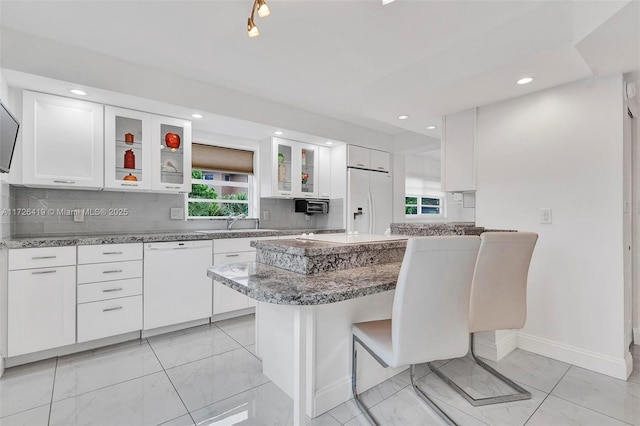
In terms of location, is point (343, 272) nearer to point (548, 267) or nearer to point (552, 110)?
point (548, 267)

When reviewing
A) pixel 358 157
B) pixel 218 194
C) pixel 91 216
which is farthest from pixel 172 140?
pixel 358 157

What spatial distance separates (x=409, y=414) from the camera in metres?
1.66

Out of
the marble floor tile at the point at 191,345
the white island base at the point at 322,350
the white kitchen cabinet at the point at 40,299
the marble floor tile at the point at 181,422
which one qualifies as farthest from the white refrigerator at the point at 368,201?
the white kitchen cabinet at the point at 40,299

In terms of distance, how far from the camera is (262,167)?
4.07 meters

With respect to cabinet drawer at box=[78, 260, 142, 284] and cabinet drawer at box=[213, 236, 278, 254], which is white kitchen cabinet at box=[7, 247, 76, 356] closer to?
cabinet drawer at box=[78, 260, 142, 284]

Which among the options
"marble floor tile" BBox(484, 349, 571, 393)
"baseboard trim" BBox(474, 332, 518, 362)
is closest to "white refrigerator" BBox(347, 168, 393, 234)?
"baseboard trim" BBox(474, 332, 518, 362)

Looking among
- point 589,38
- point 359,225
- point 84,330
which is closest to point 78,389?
point 84,330

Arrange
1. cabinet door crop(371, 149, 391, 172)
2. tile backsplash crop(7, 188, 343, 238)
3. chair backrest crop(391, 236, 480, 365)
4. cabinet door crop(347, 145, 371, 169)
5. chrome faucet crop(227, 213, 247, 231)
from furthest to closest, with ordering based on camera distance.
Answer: cabinet door crop(371, 149, 391, 172)
cabinet door crop(347, 145, 371, 169)
chrome faucet crop(227, 213, 247, 231)
tile backsplash crop(7, 188, 343, 238)
chair backrest crop(391, 236, 480, 365)

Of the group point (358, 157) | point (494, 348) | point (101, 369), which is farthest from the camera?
point (358, 157)

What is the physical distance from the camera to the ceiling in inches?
72.3

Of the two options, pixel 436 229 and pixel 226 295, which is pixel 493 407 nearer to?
pixel 436 229

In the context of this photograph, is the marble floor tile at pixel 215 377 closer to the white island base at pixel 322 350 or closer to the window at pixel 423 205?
the white island base at pixel 322 350

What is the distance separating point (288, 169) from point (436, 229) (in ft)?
7.32

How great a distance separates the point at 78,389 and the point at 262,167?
9.47ft
